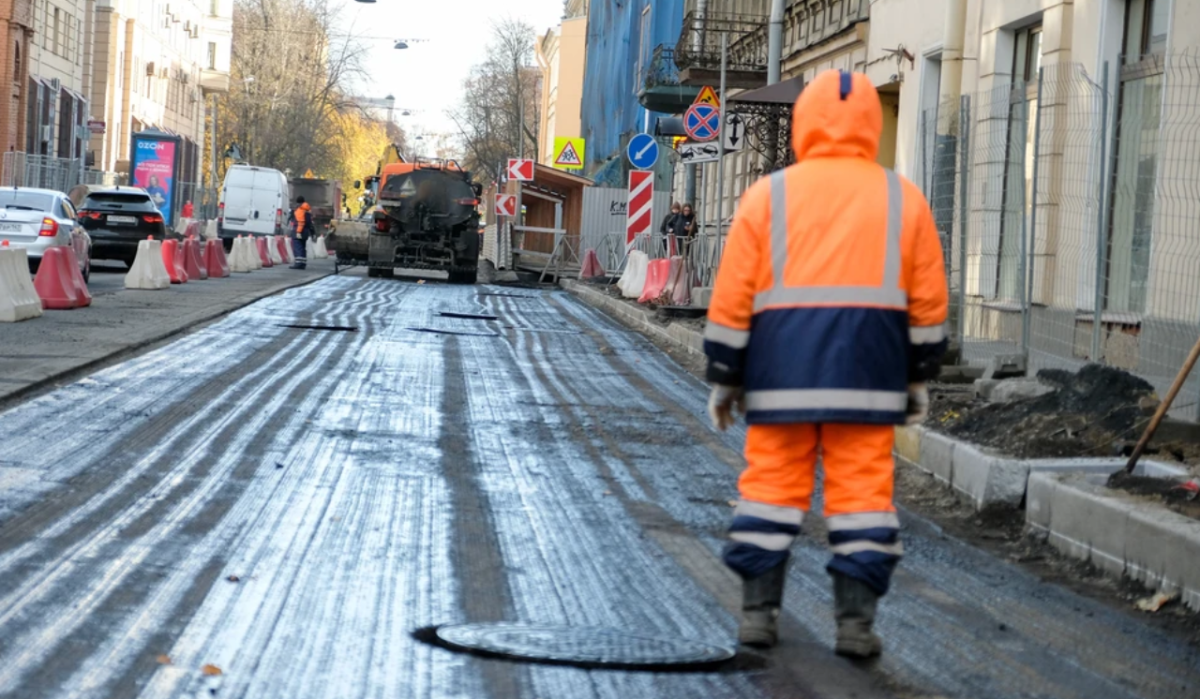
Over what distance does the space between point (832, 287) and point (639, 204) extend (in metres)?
24.6

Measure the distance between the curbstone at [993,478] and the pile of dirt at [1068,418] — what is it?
0.24 metres

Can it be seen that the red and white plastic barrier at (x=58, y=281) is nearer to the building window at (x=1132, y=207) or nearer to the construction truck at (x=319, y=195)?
the building window at (x=1132, y=207)

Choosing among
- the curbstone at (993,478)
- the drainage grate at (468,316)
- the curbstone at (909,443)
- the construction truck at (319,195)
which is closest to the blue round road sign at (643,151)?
the drainage grate at (468,316)

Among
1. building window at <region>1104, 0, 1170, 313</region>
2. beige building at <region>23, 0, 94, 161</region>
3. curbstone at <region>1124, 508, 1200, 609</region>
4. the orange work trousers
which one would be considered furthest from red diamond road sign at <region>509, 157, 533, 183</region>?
the orange work trousers

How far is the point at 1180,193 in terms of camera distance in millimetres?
9531

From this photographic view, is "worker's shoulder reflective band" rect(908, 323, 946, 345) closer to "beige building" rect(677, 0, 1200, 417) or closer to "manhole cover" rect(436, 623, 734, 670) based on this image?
"manhole cover" rect(436, 623, 734, 670)

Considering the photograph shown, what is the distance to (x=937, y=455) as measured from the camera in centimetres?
880

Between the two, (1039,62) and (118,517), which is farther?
(1039,62)

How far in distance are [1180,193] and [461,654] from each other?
654cm

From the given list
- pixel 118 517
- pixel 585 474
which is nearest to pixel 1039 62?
pixel 585 474

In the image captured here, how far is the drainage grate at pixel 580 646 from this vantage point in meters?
4.57

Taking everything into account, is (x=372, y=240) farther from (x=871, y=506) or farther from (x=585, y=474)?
(x=871, y=506)

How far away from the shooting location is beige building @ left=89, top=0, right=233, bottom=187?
6981 cm

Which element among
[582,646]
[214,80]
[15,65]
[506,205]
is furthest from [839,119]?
[214,80]
